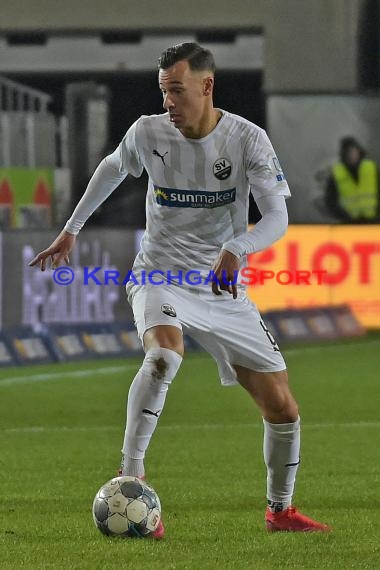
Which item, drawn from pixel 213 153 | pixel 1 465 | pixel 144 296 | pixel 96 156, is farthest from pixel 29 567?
pixel 96 156

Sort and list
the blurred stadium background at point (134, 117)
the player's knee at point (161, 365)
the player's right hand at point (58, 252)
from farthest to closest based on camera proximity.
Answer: the blurred stadium background at point (134, 117)
the player's right hand at point (58, 252)
the player's knee at point (161, 365)

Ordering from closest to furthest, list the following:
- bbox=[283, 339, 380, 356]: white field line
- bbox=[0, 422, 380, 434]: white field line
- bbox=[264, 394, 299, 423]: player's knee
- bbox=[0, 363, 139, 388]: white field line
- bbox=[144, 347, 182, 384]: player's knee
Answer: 1. bbox=[144, 347, 182, 384]: player's knee
2. bbox=[264, 394, 299, 423]: player's knee
3. bbox=[0, 422, 380, 434]: white field line
4. bbox=[0, 363, 139, 388]: white field line
5. bbox=[283, 339, 380, 356]: white field line

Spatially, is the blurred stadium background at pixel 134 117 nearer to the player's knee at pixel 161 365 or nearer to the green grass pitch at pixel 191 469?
the green grass pitch at pixel 191 469

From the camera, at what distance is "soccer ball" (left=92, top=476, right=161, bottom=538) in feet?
19.0

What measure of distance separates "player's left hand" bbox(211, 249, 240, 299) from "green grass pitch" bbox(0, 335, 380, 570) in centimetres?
98

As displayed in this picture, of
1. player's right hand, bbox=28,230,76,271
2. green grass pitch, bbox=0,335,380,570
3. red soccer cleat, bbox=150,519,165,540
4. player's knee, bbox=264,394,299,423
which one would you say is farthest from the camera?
player's right hand, bbox=28,230,76,271

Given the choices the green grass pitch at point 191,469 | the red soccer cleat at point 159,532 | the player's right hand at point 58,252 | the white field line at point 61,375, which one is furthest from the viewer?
the white field line at point 61,375

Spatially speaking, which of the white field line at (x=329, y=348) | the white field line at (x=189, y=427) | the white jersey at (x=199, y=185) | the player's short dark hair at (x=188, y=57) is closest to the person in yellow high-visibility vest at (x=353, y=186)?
the white field line at (x=329, y=348)

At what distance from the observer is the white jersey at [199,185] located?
6082 millimetres

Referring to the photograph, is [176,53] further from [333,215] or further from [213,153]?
[333,215]

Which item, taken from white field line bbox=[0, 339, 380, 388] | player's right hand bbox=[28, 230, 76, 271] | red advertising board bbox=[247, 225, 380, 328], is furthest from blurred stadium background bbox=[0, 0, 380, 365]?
player's right hand bbox=[28, 230, 76, 271]

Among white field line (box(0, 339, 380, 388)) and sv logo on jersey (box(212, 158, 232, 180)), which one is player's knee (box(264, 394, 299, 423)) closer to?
sv logo on jersey (box(212, 158, 232, 180))

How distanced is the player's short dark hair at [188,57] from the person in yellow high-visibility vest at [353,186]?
15.1 metres

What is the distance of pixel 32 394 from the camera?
12820 millimetres
